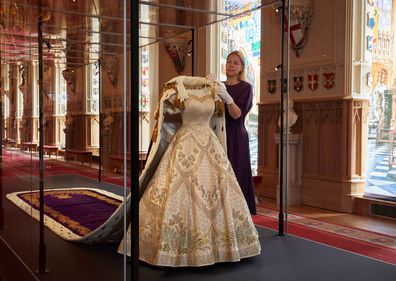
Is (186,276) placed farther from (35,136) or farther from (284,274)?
(35,136)

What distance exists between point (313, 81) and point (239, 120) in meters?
2.62

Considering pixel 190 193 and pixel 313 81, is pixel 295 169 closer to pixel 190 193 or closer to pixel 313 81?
pixel 313 81

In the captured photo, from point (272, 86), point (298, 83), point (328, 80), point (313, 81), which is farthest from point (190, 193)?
point (272, 86)

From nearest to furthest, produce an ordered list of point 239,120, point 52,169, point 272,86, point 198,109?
point 52,169 < point 198,109 < point 239,120 < point 272,86

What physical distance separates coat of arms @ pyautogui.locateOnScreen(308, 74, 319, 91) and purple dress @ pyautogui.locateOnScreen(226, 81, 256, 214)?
2411 mm

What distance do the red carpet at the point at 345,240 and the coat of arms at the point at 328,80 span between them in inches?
75.8

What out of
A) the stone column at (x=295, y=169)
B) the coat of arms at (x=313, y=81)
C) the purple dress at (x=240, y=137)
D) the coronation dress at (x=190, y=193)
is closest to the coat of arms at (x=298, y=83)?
the coat of arms at (x=313, y=81)

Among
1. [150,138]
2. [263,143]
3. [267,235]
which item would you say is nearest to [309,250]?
[267,235]

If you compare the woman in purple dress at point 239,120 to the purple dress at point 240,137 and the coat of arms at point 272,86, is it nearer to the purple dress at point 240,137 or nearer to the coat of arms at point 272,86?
the purple dress at point 240,137

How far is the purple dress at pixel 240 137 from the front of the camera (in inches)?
178

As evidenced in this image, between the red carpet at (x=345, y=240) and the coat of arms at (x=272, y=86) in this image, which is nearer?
the red carpet at (x=345, y=240)

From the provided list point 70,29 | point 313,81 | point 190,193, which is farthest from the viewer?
point 313,81

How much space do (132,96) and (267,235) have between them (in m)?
2.89

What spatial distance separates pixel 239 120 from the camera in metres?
4.58
